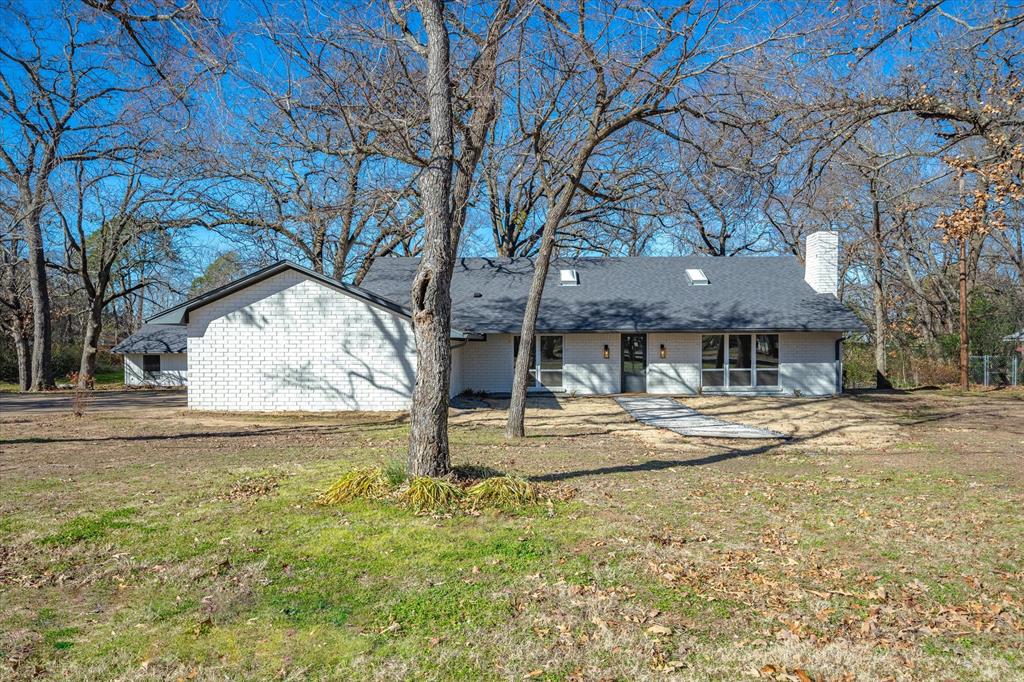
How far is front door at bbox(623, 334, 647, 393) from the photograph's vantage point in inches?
826

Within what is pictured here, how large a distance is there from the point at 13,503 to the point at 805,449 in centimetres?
1077

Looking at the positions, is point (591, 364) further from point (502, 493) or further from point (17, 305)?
point (17, 305)

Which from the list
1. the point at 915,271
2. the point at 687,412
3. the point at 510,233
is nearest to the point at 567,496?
the point at 687,412

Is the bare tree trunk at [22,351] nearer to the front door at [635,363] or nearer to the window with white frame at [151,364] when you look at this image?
the window with white frame at [151,364]

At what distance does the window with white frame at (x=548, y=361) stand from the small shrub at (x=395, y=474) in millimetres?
13960

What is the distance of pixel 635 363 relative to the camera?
69.1ft

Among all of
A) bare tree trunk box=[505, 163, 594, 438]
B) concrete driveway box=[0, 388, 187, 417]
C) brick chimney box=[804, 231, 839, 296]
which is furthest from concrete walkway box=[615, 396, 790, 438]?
concrete driveway box=[0, 388, 187, 417]

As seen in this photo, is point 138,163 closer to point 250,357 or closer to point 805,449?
point 250,357

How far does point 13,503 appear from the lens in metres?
6.50

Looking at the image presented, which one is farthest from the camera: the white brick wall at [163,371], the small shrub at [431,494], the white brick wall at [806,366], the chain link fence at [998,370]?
the white brick wall at [163,371]

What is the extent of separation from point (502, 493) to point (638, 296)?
53.9 ft

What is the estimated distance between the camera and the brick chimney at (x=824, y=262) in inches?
862

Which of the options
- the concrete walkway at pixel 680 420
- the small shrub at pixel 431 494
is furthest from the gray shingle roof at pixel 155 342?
the small shrub at pixel 431 494

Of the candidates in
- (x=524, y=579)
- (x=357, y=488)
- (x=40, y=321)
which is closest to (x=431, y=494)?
(x=357, y=488)
